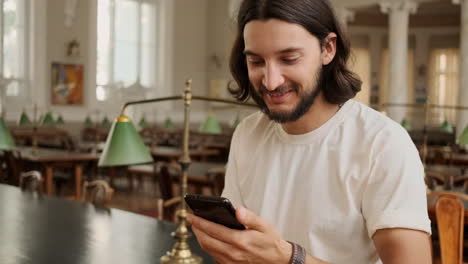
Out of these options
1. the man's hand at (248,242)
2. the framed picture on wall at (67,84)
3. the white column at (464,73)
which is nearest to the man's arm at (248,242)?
the man's hand at (248,242)

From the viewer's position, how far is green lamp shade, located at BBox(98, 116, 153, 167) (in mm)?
1964

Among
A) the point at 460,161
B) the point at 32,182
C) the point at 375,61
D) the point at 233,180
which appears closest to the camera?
the point at 233,180

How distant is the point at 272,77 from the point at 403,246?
0.53 meters

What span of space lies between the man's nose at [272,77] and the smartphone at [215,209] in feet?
1.12

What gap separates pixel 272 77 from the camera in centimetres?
137

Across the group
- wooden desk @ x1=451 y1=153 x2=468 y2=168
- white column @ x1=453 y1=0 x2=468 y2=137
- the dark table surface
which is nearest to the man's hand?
the dark table surface

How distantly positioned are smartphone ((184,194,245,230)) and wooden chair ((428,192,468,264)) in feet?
7.56

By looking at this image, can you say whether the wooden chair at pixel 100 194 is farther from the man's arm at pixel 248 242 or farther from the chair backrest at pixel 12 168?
the chair backrest at pixel 12 168

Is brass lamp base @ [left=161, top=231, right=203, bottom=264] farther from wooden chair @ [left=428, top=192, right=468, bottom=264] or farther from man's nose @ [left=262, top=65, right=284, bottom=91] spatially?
wooden chair @ [left=428, top=192, right=468, bottom=264]

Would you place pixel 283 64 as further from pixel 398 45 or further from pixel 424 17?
pixel 424 17

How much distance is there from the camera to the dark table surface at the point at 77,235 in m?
2.21

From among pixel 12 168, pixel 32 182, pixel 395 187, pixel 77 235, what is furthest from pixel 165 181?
pixel 395 187

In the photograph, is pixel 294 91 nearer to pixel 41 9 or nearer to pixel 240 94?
pixel 240 94

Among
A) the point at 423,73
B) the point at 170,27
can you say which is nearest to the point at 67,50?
the point at 170,27
